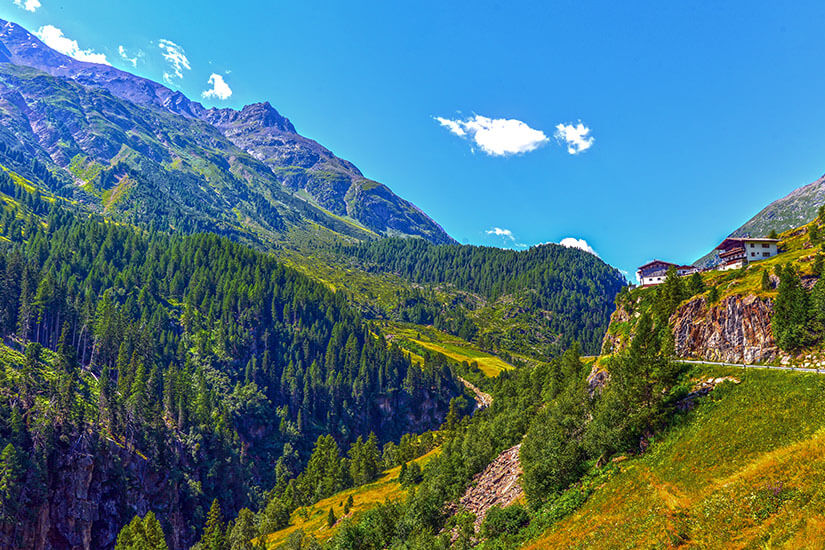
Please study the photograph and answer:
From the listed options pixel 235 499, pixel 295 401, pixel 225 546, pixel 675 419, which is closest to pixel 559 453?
pixel 675 419

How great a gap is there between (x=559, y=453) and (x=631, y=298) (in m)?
60.7

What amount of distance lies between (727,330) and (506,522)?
42.6m

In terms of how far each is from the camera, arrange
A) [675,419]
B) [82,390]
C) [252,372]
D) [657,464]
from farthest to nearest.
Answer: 1. [252,372]
2. [82,390]
3. [675,419]
4. [657,464]

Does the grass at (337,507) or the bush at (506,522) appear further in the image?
the grass at (337,507)

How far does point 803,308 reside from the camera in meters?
50.9

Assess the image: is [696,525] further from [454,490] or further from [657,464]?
[454,490]

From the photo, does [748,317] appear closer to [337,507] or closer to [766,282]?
[766,282]

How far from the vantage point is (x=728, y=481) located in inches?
1202

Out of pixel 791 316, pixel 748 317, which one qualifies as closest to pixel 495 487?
pixel 748 317

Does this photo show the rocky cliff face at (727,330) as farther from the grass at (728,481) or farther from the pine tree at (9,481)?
the pine tree at (9,481)

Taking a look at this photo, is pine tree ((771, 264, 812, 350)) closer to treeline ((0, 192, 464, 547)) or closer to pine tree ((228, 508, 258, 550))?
pine tree ((228, 508, 258, 550))

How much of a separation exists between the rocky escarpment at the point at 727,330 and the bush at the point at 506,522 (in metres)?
33.5

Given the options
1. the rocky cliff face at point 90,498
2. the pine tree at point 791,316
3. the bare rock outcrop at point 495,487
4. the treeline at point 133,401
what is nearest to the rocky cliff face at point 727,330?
the pine tree at point 791,316

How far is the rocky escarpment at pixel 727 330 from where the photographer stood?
181 ft
